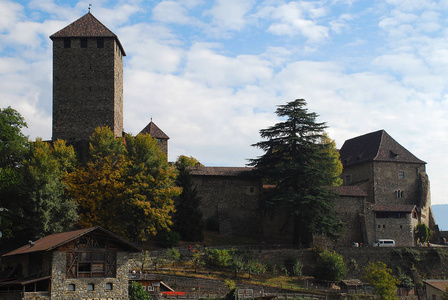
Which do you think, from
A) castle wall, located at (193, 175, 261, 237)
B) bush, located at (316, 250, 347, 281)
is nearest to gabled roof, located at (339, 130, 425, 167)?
castle wall, located at (193, 175, 261, 237)

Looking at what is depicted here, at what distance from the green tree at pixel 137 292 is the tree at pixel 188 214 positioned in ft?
45.6

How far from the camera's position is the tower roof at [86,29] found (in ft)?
187

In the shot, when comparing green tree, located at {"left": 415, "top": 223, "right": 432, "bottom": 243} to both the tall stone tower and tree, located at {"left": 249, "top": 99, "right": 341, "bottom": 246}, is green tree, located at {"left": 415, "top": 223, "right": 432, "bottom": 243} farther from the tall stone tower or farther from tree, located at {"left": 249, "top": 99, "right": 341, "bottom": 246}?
the tall stone tower

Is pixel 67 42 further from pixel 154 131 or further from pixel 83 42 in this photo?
pixel 154 131

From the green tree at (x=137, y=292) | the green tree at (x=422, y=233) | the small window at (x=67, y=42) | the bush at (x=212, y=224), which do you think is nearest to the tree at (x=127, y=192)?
the green tree at (x=137, y=292)

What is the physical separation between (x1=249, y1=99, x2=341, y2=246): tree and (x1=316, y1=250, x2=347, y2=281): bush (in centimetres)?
254

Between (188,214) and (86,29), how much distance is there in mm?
22028

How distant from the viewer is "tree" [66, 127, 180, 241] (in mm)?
44094

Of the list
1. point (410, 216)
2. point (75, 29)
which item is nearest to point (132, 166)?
point (75, 29)

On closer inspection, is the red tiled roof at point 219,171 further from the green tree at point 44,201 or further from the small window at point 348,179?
the green tree at point 44,201

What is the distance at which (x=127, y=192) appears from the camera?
43.9 m

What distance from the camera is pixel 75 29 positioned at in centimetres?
5809

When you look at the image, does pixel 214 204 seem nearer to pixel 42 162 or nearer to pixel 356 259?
pixel 356 259

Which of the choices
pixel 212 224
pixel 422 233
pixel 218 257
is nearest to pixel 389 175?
pixel 422 233
